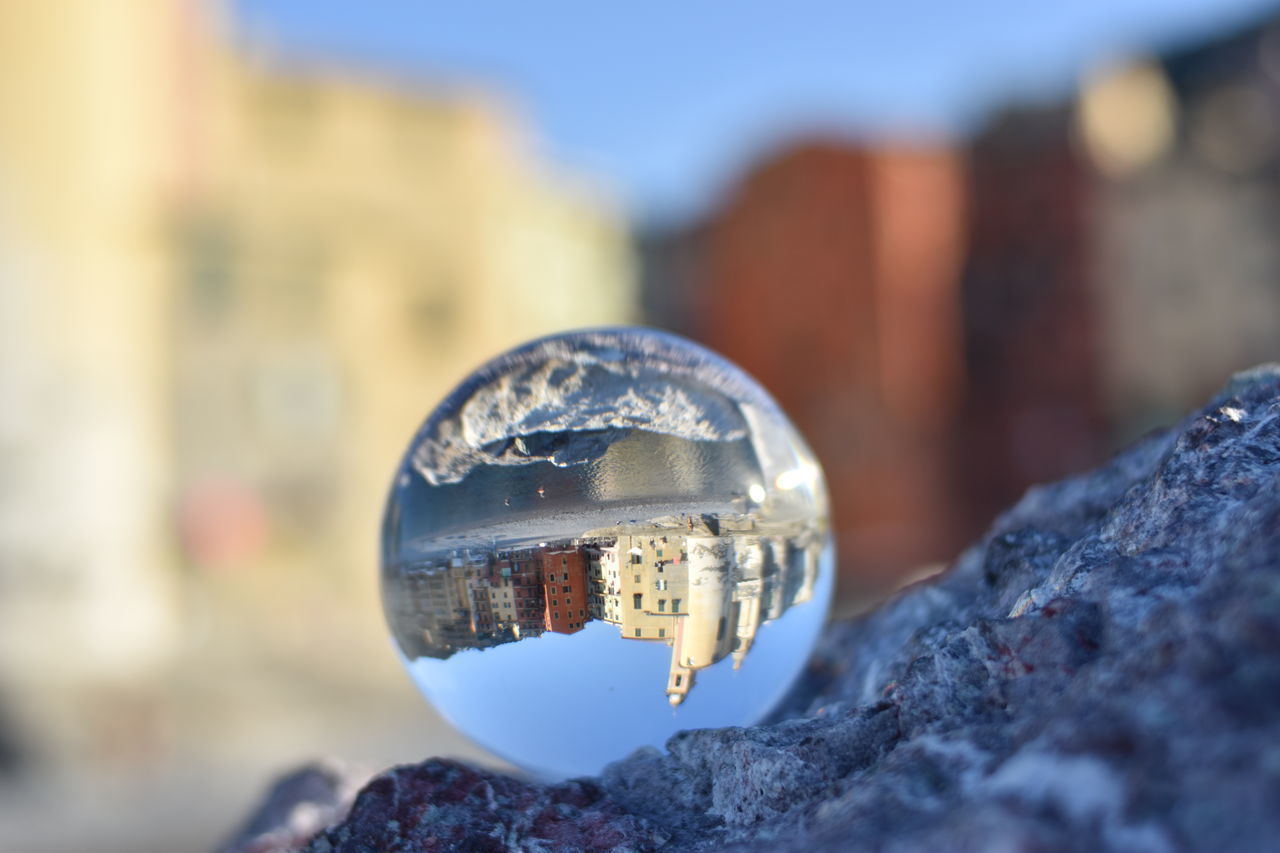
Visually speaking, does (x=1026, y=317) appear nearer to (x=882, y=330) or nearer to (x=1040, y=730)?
(x=882, y=330)

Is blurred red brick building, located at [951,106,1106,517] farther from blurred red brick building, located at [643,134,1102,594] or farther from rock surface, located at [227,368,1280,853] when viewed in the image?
rock surface, located at [227,368,1280,853]

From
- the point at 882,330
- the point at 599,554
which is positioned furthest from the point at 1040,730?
the point at 882,330

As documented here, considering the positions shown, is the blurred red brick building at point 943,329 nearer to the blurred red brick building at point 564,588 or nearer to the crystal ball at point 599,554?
the crystal ball at point 599,554

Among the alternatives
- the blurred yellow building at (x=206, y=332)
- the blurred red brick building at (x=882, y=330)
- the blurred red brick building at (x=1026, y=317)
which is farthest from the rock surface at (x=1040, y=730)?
the blurred red brick building at (x=1026, y=317)

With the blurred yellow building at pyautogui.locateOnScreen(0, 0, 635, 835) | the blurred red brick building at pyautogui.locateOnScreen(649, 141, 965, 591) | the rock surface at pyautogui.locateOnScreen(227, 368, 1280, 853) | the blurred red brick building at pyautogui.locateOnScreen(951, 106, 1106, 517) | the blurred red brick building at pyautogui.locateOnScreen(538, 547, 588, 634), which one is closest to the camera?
the rock surface at pyautogui.locateOnScreen(227, 368, 1280, 853)

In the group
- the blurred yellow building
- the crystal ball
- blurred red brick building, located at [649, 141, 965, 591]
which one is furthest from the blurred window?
the crystal ball

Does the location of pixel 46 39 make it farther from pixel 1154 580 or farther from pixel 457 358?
pixel 1154 580

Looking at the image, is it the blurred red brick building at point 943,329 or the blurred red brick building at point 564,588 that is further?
the blurred red brick building at point 943,329

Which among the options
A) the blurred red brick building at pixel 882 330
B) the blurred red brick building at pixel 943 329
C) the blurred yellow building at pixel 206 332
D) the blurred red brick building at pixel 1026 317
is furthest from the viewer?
the blurred red brick building at pixel 882 330
